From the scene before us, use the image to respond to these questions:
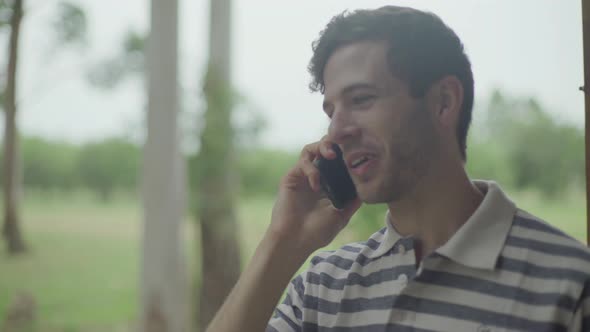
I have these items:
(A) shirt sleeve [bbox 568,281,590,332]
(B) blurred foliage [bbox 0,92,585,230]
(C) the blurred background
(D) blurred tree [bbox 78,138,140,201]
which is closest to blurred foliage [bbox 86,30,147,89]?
(C) the blurred background

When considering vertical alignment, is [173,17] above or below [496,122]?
above

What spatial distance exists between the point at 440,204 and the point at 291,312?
0.97ft

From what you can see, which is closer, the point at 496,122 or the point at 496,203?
the point at 496,203

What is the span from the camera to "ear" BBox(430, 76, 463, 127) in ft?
2.93

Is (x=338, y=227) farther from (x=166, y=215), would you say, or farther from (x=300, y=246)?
(x=166, y=215)

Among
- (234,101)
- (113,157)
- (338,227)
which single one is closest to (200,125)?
(234,101)

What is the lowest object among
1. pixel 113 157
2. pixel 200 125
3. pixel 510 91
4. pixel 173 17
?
pixel 113 157

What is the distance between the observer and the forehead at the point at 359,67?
0.88 metres

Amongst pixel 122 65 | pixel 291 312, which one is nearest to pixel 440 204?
pixel 291 312

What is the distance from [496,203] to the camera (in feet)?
2.80

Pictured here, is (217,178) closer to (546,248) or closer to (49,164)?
(49,164)

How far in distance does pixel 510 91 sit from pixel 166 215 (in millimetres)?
1507

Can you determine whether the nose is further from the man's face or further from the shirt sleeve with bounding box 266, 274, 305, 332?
the shirt sleeve with bounding box 266, 274, 305, 332

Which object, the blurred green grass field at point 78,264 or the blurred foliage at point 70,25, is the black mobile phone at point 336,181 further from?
the blurred foliage at point 70,25
